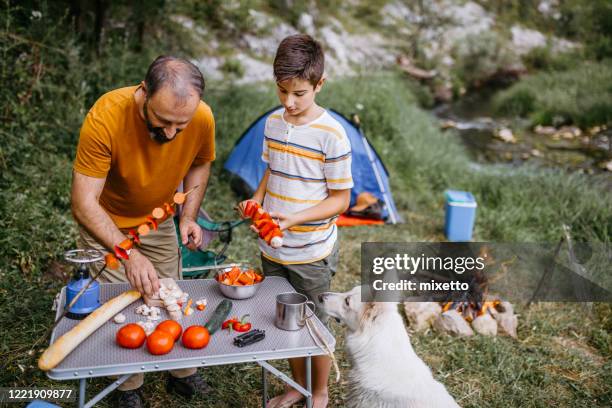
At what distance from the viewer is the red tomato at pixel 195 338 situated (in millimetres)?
1938

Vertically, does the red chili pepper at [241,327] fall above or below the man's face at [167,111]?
below

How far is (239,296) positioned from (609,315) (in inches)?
148

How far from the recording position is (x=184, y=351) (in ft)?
6.31

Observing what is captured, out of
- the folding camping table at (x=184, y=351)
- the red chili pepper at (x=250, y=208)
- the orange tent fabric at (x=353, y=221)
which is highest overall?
the red chili pepper at (x=250, y=208)

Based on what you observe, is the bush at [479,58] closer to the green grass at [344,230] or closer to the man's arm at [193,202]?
the green grass at [344,230]

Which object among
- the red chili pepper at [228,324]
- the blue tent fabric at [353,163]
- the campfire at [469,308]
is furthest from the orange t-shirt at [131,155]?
the blue tent fabric at [353,163]

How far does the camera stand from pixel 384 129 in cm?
937

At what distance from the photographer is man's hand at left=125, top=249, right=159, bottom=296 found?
7.19 feet

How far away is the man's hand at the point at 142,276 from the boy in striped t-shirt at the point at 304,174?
517 mm

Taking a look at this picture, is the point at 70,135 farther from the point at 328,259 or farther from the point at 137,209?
the point at 328,259

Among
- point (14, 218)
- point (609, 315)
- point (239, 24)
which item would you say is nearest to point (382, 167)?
point (609, 315)

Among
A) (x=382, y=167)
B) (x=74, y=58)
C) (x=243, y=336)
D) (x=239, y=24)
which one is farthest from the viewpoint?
(x=239, y=24)

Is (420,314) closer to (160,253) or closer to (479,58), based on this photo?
(160,253)

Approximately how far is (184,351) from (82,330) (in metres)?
0.41
